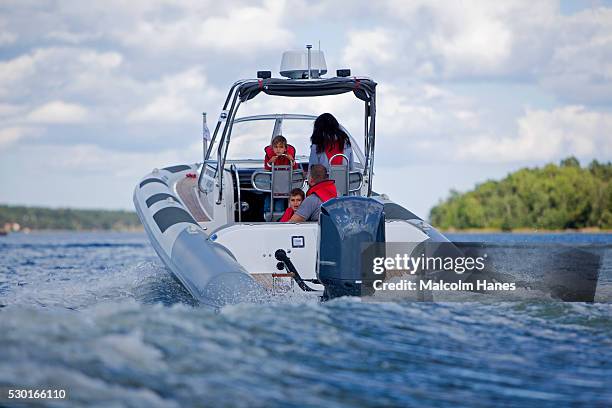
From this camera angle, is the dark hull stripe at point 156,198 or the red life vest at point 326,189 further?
the dark hull stripe at point 156,198

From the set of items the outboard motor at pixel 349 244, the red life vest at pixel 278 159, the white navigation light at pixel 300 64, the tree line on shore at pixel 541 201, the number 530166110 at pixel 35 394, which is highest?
the tree line on shore at pixel 541 201

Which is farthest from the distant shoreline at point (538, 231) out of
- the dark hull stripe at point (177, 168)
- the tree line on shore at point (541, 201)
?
the dark hull stripe at point (177, 168)

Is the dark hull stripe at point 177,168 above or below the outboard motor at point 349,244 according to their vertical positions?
above

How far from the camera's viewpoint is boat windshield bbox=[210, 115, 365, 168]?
760cm

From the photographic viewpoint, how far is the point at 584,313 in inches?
171

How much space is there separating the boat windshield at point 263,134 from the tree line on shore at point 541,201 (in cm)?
3959

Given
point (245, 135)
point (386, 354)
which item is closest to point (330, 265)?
point (386, 354)

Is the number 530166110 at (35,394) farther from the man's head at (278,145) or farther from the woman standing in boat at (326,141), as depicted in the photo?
the man's head at (278,145)

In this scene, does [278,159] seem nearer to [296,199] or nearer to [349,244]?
[296,199]

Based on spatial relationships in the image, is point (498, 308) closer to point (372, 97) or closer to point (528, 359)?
point (528, 359)

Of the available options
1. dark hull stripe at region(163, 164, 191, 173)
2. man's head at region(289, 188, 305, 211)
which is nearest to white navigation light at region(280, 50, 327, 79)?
man's head at region(289, 188, 305, 211)

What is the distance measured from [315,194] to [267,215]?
964 mm

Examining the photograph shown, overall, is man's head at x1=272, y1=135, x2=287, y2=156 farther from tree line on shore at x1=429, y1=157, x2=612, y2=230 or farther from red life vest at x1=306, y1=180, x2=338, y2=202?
tree line on shore at x1=429, y1=157, x2=612, y2=230

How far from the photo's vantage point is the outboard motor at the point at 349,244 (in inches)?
176
